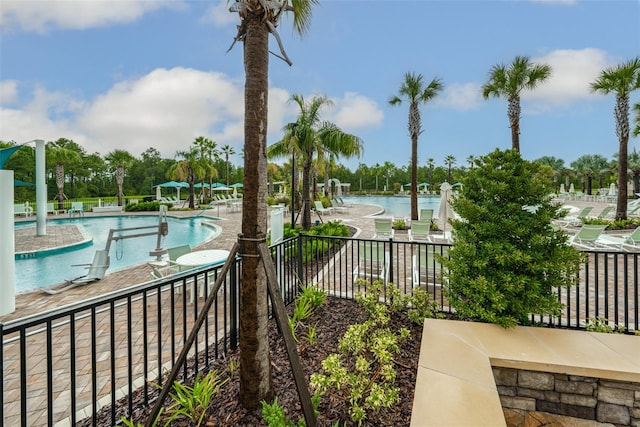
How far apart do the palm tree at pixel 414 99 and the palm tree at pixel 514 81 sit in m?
2.86

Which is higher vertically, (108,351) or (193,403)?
(193,403)

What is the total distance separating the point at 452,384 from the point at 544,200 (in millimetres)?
2241

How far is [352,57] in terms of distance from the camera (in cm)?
1450

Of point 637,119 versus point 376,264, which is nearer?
point 376,264

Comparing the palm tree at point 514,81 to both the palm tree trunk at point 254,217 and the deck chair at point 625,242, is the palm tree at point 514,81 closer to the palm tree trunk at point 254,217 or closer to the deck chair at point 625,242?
the deck chair at point 625,242

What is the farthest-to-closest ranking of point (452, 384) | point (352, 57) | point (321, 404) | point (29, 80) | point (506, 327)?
point (29, 80) < point (352, 57) < point (506, 327) < point (321, 404) < point (452, 384)

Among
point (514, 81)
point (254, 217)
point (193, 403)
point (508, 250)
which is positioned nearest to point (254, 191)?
point (254, 217)

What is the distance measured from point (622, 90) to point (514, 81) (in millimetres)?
4040

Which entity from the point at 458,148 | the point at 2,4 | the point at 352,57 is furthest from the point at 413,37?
the point at 458,148

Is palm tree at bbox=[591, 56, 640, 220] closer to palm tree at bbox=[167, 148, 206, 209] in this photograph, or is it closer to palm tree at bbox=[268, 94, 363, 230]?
palm tree at bbox=[268, 94, 363, 230]

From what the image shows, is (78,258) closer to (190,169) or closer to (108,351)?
(108,351)

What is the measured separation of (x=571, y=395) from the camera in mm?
2449

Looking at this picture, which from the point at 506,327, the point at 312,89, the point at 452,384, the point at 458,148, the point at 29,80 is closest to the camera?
the point at 452,384

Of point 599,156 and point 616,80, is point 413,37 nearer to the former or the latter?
point 616,80
